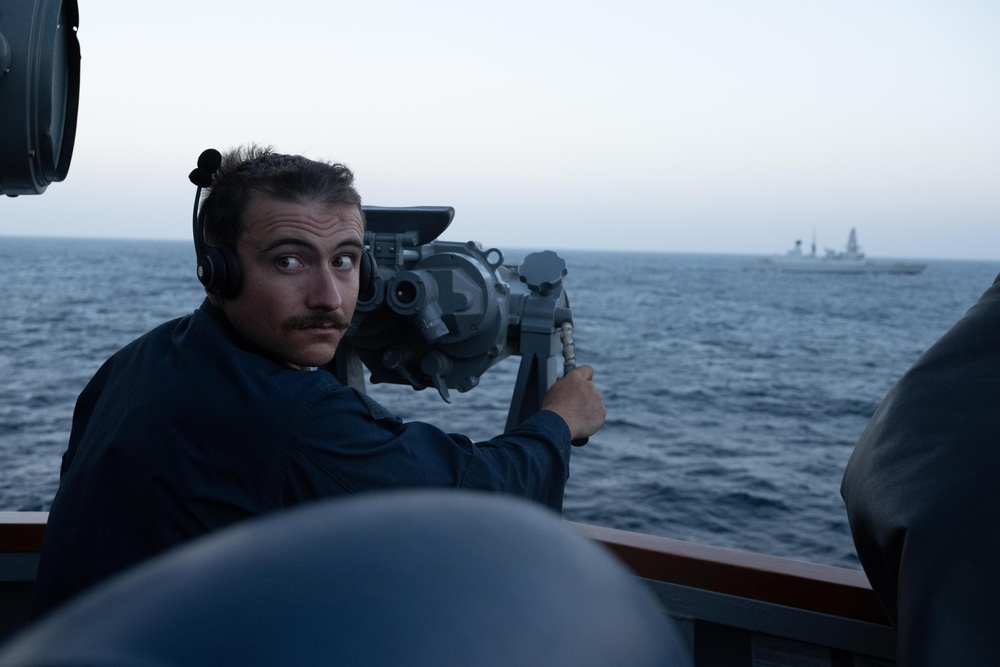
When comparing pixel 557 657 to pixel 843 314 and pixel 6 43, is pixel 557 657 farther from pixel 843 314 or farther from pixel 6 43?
pixel 843 314

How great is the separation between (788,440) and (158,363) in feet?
52.5

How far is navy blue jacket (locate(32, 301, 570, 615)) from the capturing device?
4.35 feet

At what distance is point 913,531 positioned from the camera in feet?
4.27

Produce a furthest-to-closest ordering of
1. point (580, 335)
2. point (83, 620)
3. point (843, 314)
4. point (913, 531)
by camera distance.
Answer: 1. point (843, 314)
2. point (580, 335)
3. point (913, 531)
4. point (83, 620)

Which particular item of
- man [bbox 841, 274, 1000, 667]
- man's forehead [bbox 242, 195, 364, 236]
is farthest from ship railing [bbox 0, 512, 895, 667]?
man's forehead [bbox 242, 195, 364, 236]

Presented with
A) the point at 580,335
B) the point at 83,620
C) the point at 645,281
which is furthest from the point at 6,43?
the point at 645,281

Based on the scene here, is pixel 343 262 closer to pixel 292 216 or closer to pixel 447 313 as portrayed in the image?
pixel 292 216

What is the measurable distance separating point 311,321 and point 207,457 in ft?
1.22

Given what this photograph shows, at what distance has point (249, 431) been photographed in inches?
52.0

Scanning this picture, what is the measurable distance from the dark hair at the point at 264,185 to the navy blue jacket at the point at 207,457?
0.97 ft

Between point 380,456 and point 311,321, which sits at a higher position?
point 311,321

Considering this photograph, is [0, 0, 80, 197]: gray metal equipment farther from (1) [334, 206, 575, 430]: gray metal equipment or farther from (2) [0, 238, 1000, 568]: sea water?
(2) [0, 238, 1000, 568]: sea water

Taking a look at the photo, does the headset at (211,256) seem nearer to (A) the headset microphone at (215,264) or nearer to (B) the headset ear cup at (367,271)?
(A) the headset microphone at (215,264)

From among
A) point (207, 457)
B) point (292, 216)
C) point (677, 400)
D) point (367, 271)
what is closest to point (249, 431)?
point (207, 457)
